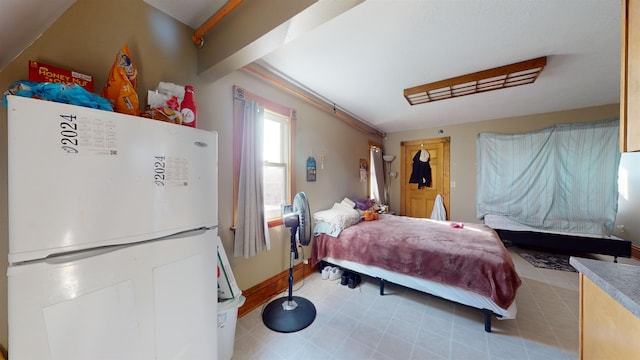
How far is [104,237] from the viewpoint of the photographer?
2.66 ft

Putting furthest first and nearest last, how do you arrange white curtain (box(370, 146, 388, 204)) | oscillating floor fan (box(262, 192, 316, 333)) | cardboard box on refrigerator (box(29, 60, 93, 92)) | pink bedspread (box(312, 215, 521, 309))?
white curtain (box(370, 146, 388, 204)) < oscillating floor fan (box(262, 192, 316, 333)) < pink bedspread (box(312, 215, 521, 309)) < cardboard box on refrigerator (box(29, 60, 93, 92))

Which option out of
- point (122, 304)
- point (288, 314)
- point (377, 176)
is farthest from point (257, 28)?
point (377, 176)

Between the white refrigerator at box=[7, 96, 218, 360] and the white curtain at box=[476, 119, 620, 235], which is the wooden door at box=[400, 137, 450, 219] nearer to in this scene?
the white curtain at box=[476, 119, 620, 235]

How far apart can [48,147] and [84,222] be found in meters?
0.27

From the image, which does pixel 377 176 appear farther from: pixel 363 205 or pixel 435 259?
pixel 435 259

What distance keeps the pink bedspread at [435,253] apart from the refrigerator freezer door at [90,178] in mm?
1887

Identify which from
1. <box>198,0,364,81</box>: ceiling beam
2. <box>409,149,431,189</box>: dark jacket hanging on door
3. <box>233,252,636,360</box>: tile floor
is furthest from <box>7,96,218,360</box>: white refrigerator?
<box>409,149,431,189</box>: dark jacket hanging on door

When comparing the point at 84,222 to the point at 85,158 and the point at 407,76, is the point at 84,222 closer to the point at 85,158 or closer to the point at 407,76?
the point at 85,158

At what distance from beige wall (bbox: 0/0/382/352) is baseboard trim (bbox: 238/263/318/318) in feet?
0.23

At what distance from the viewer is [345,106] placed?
3395mm

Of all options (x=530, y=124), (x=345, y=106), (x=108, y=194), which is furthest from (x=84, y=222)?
(x=530, y=124)

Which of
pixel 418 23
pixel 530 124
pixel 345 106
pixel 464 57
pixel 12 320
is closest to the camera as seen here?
pixel 12 320

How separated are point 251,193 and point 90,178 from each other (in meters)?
1.23

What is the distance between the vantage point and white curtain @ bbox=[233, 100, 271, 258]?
192cm
